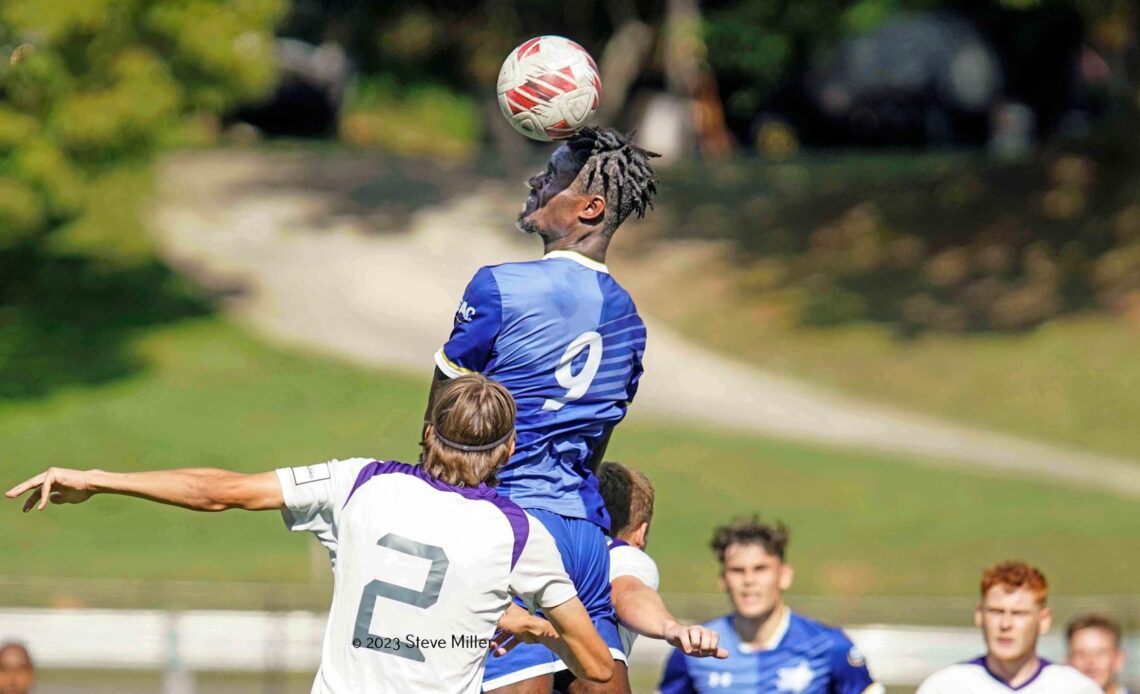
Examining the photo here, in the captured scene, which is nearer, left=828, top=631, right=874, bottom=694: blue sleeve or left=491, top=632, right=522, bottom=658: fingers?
left=491, top=632, right=522, bottom=658: fingers

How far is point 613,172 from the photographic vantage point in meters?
6.20

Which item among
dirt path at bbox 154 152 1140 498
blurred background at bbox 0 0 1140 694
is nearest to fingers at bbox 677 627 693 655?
blurred background at bbox 0 0 1140 694

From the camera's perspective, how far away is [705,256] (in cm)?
3444

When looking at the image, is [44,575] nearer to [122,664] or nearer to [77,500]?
[122,664]

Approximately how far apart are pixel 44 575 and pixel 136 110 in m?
7.59

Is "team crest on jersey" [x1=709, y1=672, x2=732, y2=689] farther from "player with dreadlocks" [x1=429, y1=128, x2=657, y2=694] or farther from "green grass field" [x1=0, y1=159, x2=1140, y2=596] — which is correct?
"green grass field" [x1=0, y1=159, x2=1140, y2=596]

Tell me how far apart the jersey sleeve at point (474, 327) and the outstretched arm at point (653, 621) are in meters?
0.94

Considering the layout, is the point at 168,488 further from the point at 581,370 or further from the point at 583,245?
the point at 583,245

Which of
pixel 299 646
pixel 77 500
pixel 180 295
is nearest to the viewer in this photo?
pixel 77 500

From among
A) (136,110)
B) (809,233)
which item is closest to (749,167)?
(809,233)

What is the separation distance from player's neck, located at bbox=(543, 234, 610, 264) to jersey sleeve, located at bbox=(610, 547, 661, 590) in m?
1.06

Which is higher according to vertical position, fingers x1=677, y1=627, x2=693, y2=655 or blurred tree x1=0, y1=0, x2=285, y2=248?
blurred tree x1=0, y1=0, x2=285, y2=248

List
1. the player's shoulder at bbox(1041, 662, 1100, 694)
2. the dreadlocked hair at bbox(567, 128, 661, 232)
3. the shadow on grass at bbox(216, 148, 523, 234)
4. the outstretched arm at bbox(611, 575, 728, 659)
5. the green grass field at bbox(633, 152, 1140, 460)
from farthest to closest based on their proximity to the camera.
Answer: the shadow on grass at bbox(216, 148, 523, 234) < the green grass field at bbox(633, 152, 1140, 460) < the player's shoulder at bbox(1041, 662, 1100, 694) < the dreadlocked hair at bbox(567, 128, 661, 232) < the outstretched arm at bbox(611, 575, 728, 659)

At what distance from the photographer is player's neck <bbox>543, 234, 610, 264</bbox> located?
6117 mm
